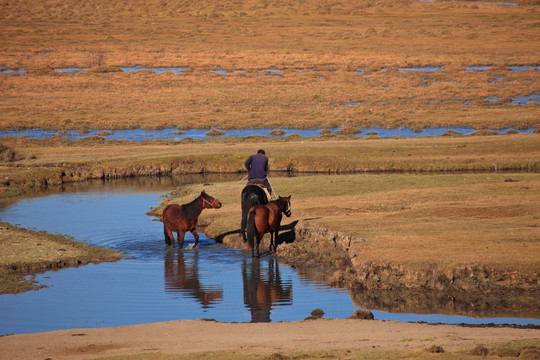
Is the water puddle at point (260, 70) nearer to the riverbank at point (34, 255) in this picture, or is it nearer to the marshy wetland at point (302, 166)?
the marshy wetland at point (302, 166)

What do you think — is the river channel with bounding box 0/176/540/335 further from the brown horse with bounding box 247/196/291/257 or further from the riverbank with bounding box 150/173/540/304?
the riverbank with bounding box 150/173/540/304

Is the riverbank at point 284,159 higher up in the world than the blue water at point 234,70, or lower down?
lower down

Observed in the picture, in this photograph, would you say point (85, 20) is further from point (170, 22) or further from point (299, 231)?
point (299, 231)

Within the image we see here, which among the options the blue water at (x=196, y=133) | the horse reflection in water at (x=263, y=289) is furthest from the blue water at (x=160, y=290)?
the blue water at (x=196, y=133)

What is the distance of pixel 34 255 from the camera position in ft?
76.6

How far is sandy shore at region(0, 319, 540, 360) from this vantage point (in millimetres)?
13938

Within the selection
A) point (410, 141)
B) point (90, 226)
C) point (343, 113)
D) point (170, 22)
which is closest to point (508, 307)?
point (90, 226)

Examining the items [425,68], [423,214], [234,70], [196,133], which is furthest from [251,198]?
[425,68]

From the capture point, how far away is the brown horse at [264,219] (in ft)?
75.8

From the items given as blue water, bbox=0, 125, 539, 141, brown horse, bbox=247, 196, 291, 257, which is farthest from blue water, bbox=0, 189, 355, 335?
blue water, bbox=0, 125, 539, 141

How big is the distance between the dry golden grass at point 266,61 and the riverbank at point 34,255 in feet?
130

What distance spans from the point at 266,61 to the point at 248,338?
97735 mm

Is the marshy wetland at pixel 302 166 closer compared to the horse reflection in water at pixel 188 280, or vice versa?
the marshy wetland at pixel 302 166

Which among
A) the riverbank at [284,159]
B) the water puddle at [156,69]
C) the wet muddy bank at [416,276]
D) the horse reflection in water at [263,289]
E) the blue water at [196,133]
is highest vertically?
the water puddle at [156,69]
